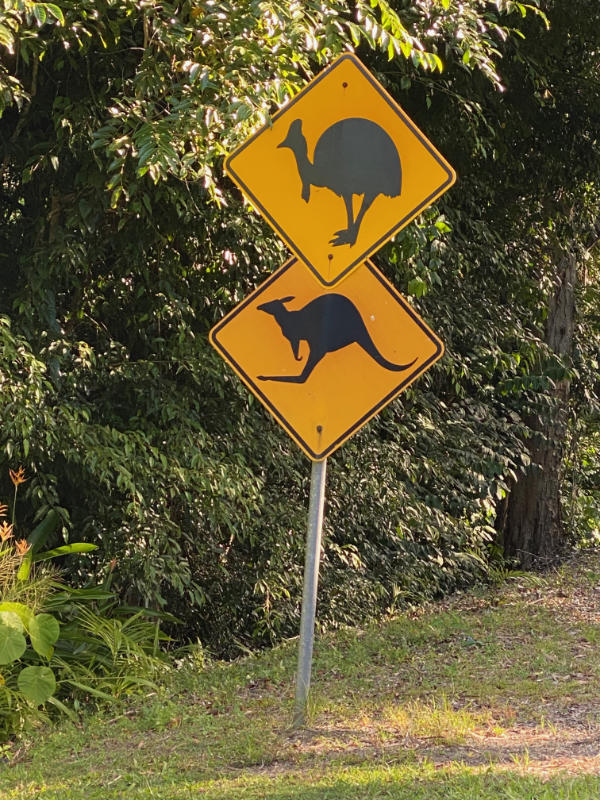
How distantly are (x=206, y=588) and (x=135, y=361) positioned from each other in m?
2.18

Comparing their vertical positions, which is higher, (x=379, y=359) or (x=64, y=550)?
(x=64, y=550)

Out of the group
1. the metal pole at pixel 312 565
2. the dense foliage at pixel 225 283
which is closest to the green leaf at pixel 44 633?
the dense foliage at pixel 225 283

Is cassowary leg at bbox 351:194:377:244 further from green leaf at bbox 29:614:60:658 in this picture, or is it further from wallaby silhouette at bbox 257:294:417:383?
green leaf at bbox 29:614:60:658

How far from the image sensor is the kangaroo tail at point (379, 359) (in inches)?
196

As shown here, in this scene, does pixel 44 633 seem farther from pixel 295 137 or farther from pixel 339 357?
pixel 295 137

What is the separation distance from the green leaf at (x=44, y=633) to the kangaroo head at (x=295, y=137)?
3.36m

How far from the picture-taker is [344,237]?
4.88 m

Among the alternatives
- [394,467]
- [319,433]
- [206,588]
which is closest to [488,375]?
[394,467]

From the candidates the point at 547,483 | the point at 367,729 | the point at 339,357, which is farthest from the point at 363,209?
the point at 547,483

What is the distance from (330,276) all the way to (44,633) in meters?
3.10

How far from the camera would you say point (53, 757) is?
5.38 metres

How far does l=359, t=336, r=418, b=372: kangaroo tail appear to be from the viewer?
16.3 feet

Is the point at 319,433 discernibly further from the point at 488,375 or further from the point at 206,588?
the point at 488,375

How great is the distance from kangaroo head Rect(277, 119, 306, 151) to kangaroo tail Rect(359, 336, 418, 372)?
1.03 metres
